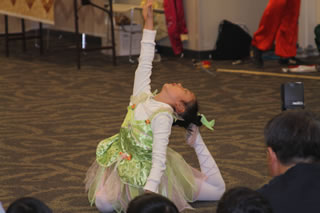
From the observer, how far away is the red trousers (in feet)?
21.1

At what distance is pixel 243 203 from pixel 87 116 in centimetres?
342

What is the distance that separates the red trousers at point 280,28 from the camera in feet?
21.1

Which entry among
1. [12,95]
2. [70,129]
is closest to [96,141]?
[70,129]

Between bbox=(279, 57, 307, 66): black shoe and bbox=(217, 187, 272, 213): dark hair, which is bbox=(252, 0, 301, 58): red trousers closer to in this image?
bbox=(279, 57, 307, 66): black shoe

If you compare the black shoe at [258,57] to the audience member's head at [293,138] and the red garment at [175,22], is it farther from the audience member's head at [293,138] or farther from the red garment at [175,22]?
the audience member's head at [293,138]

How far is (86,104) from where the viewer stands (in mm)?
5051

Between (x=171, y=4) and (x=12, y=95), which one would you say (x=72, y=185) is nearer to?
(x=12, y=95)

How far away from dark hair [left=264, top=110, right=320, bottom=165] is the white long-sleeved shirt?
2.89 feet

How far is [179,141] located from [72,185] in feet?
3.24

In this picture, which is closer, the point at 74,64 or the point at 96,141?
the point at 96,141

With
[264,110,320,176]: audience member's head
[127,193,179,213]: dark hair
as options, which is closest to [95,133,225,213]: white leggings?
[264,110,320,176]: audience member's head

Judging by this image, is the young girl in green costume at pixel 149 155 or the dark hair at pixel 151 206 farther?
the young girl in green costume at pixel 149 155

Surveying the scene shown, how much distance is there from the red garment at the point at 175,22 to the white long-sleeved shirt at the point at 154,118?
4.67 metres

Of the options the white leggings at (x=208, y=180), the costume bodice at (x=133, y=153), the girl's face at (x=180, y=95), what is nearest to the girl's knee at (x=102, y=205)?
the costume bodice at (x=133, y=153)
